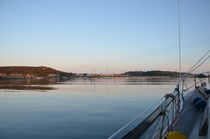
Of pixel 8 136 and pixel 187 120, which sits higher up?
pixel 187 120

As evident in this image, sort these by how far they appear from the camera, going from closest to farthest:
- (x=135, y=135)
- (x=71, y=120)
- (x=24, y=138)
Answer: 1. (x=135, y=135)
2. (x=24, y=138)
3. (x=71, y=120)

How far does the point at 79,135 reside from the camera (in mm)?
7254

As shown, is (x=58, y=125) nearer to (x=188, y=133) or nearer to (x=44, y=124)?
(x=44, y=124)

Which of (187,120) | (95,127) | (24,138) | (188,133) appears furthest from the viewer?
(95,127)

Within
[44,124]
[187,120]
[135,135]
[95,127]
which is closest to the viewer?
[135,135]

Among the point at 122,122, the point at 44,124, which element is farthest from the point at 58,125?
the point at 122,122

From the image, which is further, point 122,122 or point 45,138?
point 122,122

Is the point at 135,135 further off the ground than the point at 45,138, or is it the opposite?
the point at 135,135

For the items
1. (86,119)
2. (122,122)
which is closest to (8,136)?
(86,119)

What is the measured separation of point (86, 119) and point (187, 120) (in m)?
6.01

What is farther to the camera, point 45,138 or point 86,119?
point 86,119

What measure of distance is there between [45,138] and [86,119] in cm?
341

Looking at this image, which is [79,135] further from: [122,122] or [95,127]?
[122,122]

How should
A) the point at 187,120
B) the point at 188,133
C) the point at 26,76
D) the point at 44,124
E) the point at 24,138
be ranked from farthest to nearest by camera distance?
the point at 26,76 < the point at 44,124 < the point at 24,138 < the point at 187,120 < the point at 188,133
